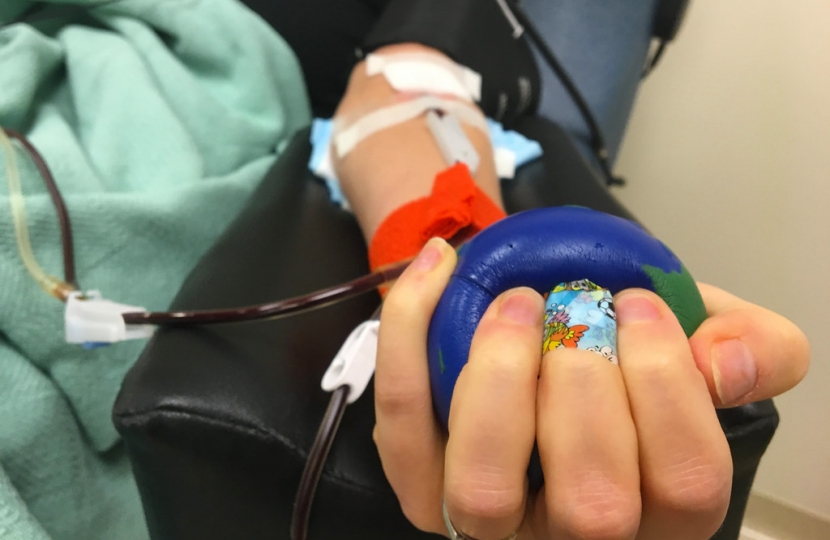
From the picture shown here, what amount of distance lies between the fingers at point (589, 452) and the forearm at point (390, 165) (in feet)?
0.86

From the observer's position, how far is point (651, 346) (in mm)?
231

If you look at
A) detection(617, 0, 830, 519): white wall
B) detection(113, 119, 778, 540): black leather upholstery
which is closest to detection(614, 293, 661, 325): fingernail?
detection(113, 119, 778, 540): black leather upholstery

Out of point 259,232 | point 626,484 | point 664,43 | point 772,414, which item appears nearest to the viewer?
point 626,484

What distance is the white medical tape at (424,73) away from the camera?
545 mm

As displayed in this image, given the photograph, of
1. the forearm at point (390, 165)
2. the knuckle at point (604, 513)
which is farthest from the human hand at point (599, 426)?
the forearm at point (390, 165)

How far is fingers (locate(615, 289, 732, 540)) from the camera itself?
0.22 m

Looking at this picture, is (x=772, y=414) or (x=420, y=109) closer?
(x=772, y=414)

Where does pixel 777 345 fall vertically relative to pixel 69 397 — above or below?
above

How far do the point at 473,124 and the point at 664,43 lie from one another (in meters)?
0.47

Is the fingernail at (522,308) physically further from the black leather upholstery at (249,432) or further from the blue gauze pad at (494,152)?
the blue gauze pad at (494,152)

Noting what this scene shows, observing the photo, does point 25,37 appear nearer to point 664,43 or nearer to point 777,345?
point 777,345

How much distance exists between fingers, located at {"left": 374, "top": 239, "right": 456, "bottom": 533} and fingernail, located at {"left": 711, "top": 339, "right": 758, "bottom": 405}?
127 mm

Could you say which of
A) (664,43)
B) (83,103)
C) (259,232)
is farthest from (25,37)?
(664,43)

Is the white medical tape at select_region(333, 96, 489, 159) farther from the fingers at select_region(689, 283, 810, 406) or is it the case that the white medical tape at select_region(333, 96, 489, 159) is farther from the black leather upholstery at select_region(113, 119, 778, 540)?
the fingers at select_region(689, 283, 810, 406)
